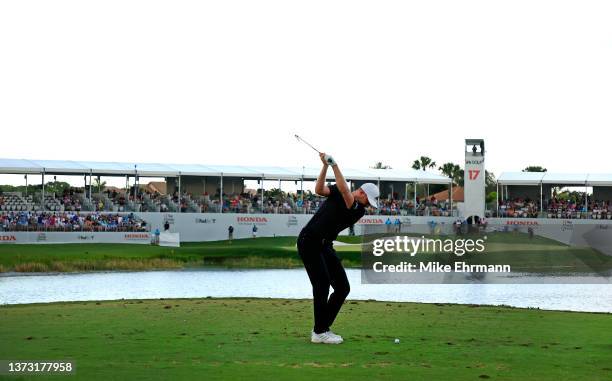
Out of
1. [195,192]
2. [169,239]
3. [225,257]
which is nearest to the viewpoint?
[225,257]

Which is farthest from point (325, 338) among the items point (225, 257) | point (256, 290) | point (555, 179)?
point (555, 179)

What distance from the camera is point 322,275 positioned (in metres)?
13.5

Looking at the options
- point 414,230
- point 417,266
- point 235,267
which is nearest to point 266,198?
point 414,230

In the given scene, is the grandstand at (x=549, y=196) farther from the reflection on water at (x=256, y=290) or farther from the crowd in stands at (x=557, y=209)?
the reflection on water at (x=256, y=290)

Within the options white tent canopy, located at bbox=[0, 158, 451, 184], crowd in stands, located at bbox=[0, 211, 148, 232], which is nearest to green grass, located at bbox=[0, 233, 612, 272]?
crowd in stands, located at bbox=[0, 211, 148, 232]

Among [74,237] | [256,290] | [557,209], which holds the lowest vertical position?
[256,290]

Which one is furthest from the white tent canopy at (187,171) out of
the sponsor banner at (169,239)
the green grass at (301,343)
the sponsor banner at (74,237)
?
the green grass at (301,343)

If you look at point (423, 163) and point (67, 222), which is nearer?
point (67, 222)

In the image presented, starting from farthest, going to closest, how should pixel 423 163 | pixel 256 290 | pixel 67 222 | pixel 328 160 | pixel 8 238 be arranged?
pixel 423 163 < pixel 67 222 < pixel 8 238 < pixel 256 290 < pixel 328 160

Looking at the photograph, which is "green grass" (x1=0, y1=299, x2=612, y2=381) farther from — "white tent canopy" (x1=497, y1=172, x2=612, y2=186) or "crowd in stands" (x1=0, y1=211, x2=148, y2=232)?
"white tent canopy" (x1=497, y1=172, x2=612, y2=186)

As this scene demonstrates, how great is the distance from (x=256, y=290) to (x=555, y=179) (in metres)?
55.3

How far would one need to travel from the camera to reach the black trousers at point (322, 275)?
13500mm

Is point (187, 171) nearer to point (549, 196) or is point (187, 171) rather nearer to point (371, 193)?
point (549, 196)

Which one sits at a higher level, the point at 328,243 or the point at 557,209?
the point at 328,243
